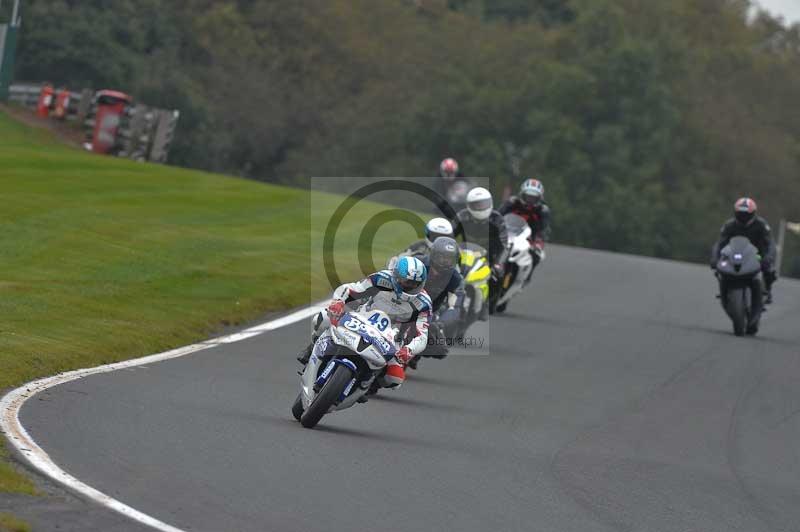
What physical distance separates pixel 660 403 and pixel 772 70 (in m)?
82.9

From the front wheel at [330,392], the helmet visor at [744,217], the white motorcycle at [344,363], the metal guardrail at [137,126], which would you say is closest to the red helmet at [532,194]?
the helmet visor at [744,217]

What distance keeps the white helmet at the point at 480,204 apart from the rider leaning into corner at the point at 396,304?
6.79 m

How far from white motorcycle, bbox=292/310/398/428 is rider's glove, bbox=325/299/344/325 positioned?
0.21 metres

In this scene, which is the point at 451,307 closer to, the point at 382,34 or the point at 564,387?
the point at 564,387

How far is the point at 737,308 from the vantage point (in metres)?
22.8

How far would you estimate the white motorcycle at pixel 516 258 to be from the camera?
862 inches

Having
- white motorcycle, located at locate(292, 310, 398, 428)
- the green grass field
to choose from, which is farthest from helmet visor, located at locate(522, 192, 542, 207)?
white motorcycle, located at locate(292, 310, 398, 428)

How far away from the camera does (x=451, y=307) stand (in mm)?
16281

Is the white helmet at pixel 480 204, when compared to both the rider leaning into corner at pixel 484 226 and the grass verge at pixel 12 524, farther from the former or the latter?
the grass verge at pixel 12 524

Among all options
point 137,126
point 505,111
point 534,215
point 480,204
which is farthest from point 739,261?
point 505,111

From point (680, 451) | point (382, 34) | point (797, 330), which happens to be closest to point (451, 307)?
point (680, 451)

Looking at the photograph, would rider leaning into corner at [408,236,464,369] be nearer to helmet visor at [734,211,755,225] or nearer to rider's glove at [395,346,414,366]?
rider's glove at [395,346,414,366]

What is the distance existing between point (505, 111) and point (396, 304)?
67850 mm

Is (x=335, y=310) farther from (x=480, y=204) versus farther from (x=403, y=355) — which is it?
(x=480, y=204)
